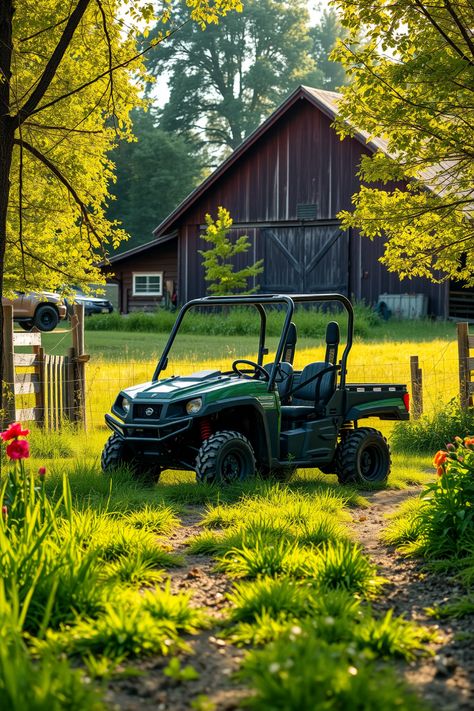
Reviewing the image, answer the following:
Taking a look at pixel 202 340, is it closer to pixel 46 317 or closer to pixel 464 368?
pixel 46 317

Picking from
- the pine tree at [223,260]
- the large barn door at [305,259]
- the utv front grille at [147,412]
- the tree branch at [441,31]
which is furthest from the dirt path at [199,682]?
the pine tree at [223,260]

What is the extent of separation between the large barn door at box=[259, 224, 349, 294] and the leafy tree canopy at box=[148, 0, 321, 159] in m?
36.0

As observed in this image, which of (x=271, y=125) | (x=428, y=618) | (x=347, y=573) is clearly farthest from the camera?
(x=271, y=125)

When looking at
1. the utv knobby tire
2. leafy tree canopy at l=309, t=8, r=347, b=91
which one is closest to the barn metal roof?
the utv knobby tire

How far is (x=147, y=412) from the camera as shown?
8.30 metres

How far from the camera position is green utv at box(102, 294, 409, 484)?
820cm

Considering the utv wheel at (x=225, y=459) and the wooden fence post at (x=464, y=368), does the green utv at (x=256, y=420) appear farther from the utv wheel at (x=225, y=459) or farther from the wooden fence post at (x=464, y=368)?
the wooden fence post at (x=464, y=368)

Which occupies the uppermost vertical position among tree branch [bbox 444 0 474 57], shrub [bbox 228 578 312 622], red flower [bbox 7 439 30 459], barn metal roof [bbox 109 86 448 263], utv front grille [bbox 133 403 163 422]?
barn metal roof [bbox 109 86 448 263]

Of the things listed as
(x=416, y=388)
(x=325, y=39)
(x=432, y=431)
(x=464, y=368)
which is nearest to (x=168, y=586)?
(x=432, y=431)

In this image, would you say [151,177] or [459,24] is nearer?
[459,24]

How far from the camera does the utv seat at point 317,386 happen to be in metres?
9.05

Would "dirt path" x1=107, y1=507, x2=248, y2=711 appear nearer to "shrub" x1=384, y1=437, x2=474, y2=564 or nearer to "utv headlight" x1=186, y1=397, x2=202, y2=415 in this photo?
"shrub" x1=384, y1=437, x2=474, y2=564

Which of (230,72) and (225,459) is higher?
(230,72)

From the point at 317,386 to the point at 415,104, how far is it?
2821mm
